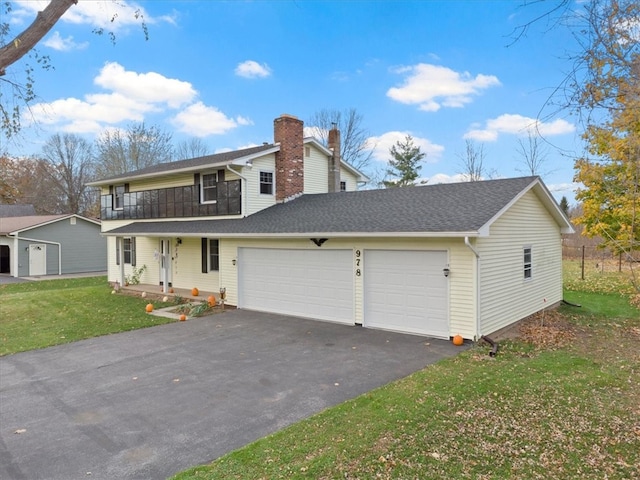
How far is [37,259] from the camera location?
85.8ft

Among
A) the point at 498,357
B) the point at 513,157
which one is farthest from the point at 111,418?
the point at 513,157

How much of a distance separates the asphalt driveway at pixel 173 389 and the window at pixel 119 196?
11.8 meters

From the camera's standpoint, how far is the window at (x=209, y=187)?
15791 millimetres

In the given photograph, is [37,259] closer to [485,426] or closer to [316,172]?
[316,172]

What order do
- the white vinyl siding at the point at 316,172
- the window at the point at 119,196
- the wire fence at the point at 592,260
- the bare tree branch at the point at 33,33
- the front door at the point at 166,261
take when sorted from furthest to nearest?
the window at the point at 119,196
the wire fence at the point at 592,260
the front door at the point at 166,261
the white vinyl siding at the point at 316,172
the bare tree branch at the point at 33,33

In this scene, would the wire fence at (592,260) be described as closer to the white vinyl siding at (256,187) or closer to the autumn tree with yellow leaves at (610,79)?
the white vinyl siding at (256,187)

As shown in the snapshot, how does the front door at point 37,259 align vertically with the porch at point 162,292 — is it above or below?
above

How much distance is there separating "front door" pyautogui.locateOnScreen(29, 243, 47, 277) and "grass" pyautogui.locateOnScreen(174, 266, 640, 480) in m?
27.5

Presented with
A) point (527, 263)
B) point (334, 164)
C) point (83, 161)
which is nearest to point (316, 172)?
point (334, 164)

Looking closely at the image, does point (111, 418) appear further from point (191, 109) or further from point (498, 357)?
point (191, 109)

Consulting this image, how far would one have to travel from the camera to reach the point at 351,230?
10242 mm

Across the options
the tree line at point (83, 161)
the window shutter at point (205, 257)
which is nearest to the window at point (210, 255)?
the window shutter at point (205, 257)

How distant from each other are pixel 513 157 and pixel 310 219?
11.9 meters

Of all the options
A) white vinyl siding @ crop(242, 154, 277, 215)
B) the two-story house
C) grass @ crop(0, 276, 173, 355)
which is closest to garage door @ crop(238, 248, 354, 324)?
the two-story house
